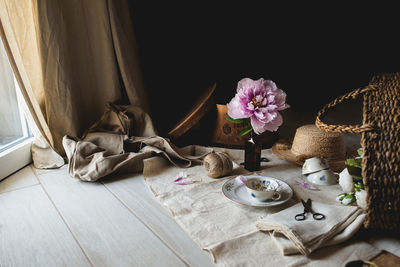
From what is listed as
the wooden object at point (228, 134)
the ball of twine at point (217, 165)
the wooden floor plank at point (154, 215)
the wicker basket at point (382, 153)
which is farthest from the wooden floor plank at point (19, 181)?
the wicker basket at point (382, 153)

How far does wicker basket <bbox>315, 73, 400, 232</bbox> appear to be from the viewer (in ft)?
2.18

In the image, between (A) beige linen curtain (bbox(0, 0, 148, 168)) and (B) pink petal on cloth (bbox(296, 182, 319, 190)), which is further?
(A) beige linen curtain (bbox(0, 0, 148, 168))

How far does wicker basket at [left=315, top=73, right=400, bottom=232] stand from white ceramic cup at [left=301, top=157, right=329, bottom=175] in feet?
1.05

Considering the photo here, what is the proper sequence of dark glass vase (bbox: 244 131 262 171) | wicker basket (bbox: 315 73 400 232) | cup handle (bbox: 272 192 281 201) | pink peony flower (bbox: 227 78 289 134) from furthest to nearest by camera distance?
dark glass vase (bbox: 244 131 262 171) → pink peony flower (bbox: 227 78 289 134) → cup handle (bbox: 272 192 281 201) → wicker basket (bbox: 315 73 400 232)

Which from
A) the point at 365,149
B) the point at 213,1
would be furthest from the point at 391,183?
the point at 213,1

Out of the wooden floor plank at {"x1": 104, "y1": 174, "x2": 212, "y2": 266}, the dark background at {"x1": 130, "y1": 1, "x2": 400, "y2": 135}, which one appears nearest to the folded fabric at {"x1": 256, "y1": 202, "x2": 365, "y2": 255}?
the wooden floor plank at {"x1": 104, "y1": 174, "x2": 212, "y2": 266}

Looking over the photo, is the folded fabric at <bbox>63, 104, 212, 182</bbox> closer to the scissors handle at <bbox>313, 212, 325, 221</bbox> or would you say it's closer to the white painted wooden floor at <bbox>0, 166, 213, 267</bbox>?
the white painted wooden floor at <bbox>0, 166, 213, 267</bbox>

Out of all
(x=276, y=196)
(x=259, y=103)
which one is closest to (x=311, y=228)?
(x=276, y=196)

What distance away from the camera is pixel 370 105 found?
2.29ft

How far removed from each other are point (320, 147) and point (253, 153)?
23 cm

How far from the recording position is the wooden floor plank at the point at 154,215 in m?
0.71

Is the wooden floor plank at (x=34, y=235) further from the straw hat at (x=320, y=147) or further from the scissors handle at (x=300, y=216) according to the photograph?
the straw hat at (x=320, y=147)

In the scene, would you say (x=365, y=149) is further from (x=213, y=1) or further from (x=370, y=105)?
(x=213, y=1)

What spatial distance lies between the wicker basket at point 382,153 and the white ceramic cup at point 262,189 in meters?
0.24
